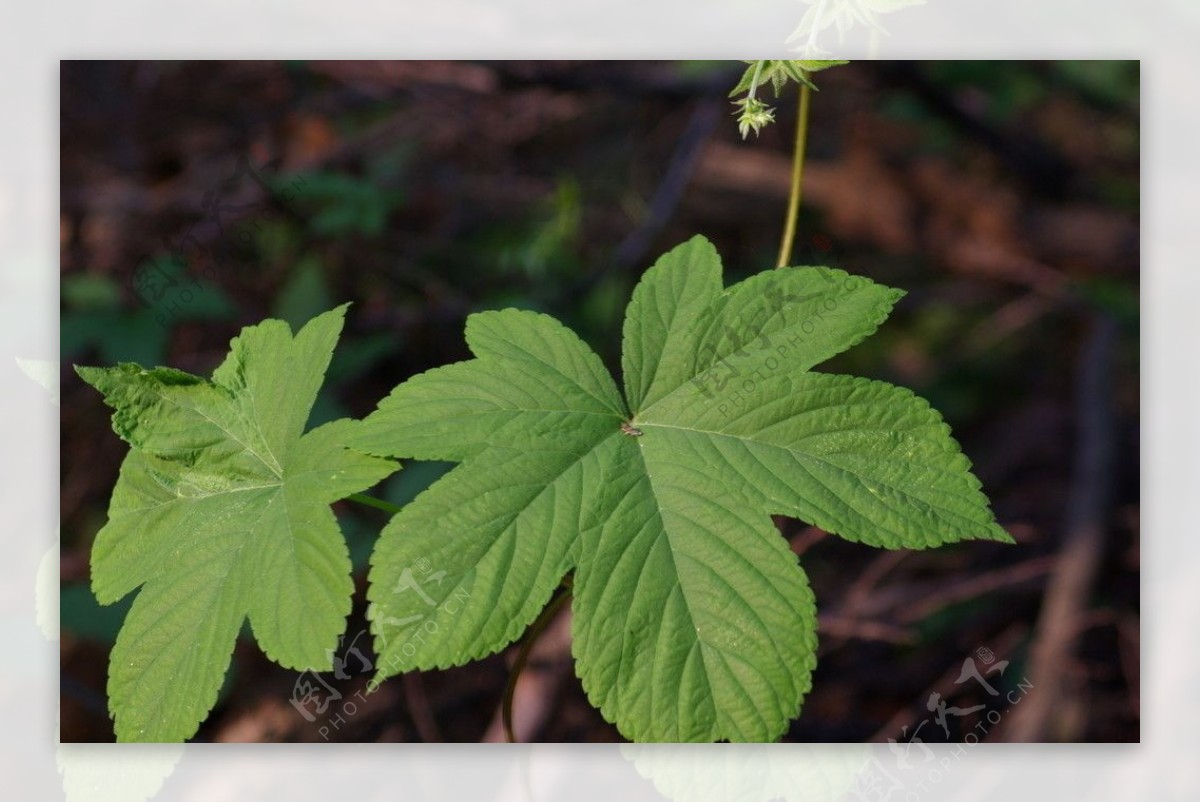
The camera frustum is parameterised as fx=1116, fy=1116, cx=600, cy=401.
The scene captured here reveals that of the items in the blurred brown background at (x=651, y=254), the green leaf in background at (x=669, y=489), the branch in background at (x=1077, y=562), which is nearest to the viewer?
the green leaf in background at (x=669, y=489)

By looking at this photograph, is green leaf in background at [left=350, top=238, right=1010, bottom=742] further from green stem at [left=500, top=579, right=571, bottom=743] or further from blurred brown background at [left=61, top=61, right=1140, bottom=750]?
blurred brown background at [left=61, top=61, right=1140, bottom=750]

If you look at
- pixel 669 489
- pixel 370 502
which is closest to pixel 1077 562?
pixel 669 489

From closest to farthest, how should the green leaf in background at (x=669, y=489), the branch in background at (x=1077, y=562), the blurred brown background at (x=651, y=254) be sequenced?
the green leaf in background at (x=669, y=489) < the branch in background at (x=1077, y=562) < the blurred brown background at (x=651, y=254)

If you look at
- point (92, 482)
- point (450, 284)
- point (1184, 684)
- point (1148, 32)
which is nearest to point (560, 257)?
point (450, 284)

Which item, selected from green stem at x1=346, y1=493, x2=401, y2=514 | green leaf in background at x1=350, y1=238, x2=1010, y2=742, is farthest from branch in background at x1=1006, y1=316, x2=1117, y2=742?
green stem at x1=346, y1=493, x2=401, y2=514

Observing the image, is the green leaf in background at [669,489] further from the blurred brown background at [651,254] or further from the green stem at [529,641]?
the blurred brown background at [651,254]

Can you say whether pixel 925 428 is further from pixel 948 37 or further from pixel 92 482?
pixel 92 482

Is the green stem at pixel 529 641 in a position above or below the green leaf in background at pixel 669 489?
below

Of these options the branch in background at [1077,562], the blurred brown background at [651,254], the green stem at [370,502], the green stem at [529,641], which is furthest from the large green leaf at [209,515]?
the branch in background at [1077,562]
